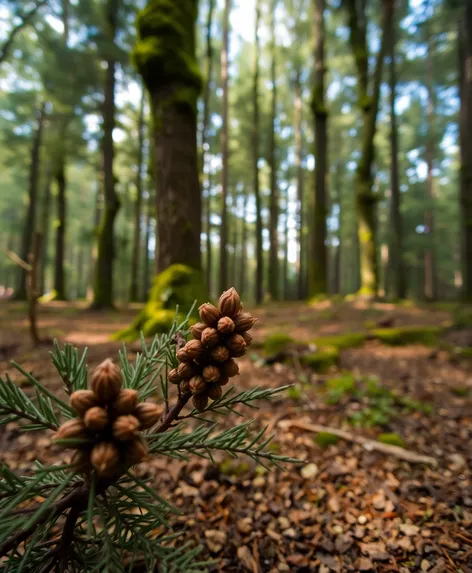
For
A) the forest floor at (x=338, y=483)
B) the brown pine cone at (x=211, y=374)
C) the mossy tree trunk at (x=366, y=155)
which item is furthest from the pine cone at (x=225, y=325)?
the mossy tree trunk at (x=366, y=155)

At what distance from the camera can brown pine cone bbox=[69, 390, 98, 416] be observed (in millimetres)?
681

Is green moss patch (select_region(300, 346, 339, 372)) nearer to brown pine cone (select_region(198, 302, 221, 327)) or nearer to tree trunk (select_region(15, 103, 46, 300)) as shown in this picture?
brown pine cone (select_region(198, 302, 221, 327))

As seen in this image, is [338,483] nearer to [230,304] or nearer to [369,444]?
[369,444]

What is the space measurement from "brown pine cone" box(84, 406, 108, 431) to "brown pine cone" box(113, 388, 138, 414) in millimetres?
30

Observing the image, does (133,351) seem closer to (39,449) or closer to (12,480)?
(39,449)

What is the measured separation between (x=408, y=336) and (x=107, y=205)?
10.5 metres

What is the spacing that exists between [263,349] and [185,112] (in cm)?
405

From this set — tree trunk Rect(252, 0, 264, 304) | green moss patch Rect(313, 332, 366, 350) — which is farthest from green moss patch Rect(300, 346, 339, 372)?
tree trunk Rect(252, 0, 264, 304)

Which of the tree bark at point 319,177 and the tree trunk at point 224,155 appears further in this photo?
the tree trunk at point 224,155

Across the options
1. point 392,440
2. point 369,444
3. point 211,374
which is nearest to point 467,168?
point 392,440

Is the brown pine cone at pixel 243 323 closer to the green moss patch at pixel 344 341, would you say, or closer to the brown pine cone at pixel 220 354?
the brown pine cone at pixel 220 354

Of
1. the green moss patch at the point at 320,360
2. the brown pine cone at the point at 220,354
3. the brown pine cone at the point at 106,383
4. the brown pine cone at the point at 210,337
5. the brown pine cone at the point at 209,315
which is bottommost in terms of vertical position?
the green moss patch at the point at 320,360

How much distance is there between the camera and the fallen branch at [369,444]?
80.0 inches

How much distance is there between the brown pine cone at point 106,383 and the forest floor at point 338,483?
1.19 m
